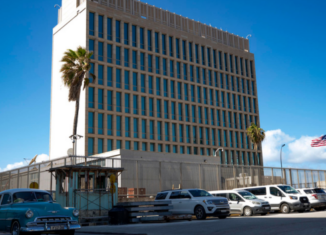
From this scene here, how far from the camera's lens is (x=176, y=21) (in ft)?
223

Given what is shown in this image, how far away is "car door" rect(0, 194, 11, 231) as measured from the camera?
12.8m

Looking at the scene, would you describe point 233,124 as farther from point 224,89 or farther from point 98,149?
point 98,149

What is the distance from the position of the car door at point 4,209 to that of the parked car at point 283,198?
1721cm

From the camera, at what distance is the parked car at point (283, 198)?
24.0 metres

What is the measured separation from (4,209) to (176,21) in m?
59.1

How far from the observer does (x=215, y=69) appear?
70812 millimetres

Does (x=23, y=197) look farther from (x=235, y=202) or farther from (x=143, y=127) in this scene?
(x=143, y=127)

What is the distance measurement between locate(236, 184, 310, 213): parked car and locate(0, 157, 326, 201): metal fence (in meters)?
5.86

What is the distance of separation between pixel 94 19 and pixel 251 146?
3789cm

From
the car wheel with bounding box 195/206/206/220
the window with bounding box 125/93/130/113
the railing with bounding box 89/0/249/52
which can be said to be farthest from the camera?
the railing with bounding box 89/0/249/52

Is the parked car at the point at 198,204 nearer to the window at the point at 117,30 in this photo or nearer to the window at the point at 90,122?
the window at the point at 90,122

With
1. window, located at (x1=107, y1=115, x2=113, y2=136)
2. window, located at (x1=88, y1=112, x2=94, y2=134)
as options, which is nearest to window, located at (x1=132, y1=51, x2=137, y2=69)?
window, located at (x1=107, y1=115, x2=113, y2=136)

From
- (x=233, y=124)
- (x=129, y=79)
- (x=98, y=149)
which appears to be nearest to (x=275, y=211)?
(x=98, y=149)

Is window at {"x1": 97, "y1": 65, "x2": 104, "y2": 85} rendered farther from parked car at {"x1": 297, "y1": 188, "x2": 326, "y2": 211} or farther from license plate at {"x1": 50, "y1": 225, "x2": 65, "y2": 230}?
license plate at {"x1": 50, "y1": 225, "x2": 65, "y2": 230}
